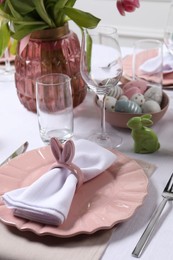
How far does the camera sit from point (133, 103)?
1050mm

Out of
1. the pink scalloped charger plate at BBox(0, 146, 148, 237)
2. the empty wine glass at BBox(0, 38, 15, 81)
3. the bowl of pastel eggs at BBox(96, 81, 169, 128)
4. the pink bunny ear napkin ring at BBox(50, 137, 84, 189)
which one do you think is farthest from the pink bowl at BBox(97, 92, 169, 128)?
the empty wine glass at BBox(0, 38, 15, 81)

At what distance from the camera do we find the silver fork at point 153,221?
0.70 m

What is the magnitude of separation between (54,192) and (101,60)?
0.33 m

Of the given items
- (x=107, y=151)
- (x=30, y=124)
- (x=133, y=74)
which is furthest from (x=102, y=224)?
(x=133, y=74)

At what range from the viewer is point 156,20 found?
2373 mm

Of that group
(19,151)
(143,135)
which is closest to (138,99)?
(143,135)

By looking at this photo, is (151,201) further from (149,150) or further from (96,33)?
(96,33)

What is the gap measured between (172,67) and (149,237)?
69cm

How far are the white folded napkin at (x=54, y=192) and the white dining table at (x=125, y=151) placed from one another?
0.06 m

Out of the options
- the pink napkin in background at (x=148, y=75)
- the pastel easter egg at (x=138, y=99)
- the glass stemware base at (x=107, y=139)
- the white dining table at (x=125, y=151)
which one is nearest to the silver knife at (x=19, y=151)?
the white dining table at (x=125, y=151)

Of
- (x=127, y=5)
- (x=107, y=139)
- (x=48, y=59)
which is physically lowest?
(x=107, y=139)

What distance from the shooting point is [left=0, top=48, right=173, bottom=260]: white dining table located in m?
0.71

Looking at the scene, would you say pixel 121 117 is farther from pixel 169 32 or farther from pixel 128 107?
pixel 169 32

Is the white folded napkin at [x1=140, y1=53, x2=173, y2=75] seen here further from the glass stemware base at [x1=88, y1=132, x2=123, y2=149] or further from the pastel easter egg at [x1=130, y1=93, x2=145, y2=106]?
the glass stemware base at [x1=88, y1=132, x2=123, y2=149]
